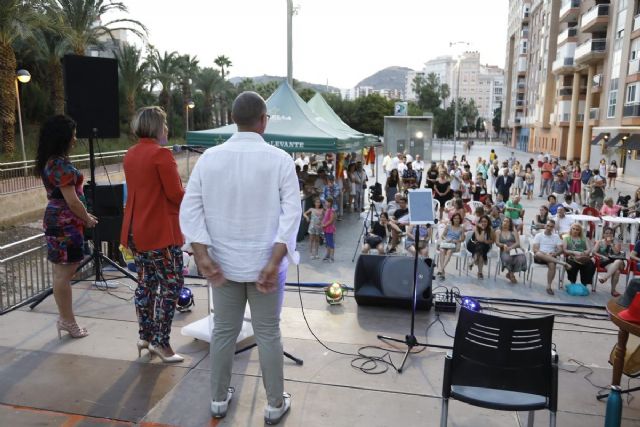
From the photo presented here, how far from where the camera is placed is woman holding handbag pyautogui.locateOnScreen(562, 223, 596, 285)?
765cm

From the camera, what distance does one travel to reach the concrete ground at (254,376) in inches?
134

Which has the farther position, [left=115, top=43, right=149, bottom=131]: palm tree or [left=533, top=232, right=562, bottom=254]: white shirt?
[left=115, top=43, right=149, bottom=131]: palm tree

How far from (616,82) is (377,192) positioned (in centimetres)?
2897

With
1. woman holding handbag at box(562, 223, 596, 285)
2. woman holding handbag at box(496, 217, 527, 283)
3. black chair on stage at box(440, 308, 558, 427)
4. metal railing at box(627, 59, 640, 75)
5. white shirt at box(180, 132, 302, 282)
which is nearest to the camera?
black chair on stage at box(440, 308, 558, 427)

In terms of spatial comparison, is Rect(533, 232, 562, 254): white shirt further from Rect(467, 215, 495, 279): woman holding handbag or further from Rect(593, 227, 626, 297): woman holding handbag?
Rect(467, 215, 495, 279): woman holding handbag

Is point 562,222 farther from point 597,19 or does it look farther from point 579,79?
point 579,79

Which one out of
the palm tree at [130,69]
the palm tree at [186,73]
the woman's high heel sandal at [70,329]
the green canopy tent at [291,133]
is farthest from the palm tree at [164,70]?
the woman's high heel sandal at [70,329]

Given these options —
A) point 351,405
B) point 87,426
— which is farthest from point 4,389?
point 351,405

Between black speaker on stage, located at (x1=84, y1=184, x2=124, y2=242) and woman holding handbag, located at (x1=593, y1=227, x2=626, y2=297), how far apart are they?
6.63 meters

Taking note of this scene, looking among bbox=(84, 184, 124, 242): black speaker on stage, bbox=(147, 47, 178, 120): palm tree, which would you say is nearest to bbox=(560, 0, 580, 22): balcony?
bbox=(147, 47, 178, 120): palm tree

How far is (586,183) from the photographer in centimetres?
1942

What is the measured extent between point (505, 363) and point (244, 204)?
5.21ft

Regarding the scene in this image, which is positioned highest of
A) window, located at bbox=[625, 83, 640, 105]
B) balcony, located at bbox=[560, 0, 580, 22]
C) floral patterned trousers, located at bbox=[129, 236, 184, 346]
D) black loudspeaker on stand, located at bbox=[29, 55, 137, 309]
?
balcony, located at bbox=[560, 0, 580, 22]

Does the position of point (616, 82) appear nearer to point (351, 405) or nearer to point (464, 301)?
point (464, 301)
